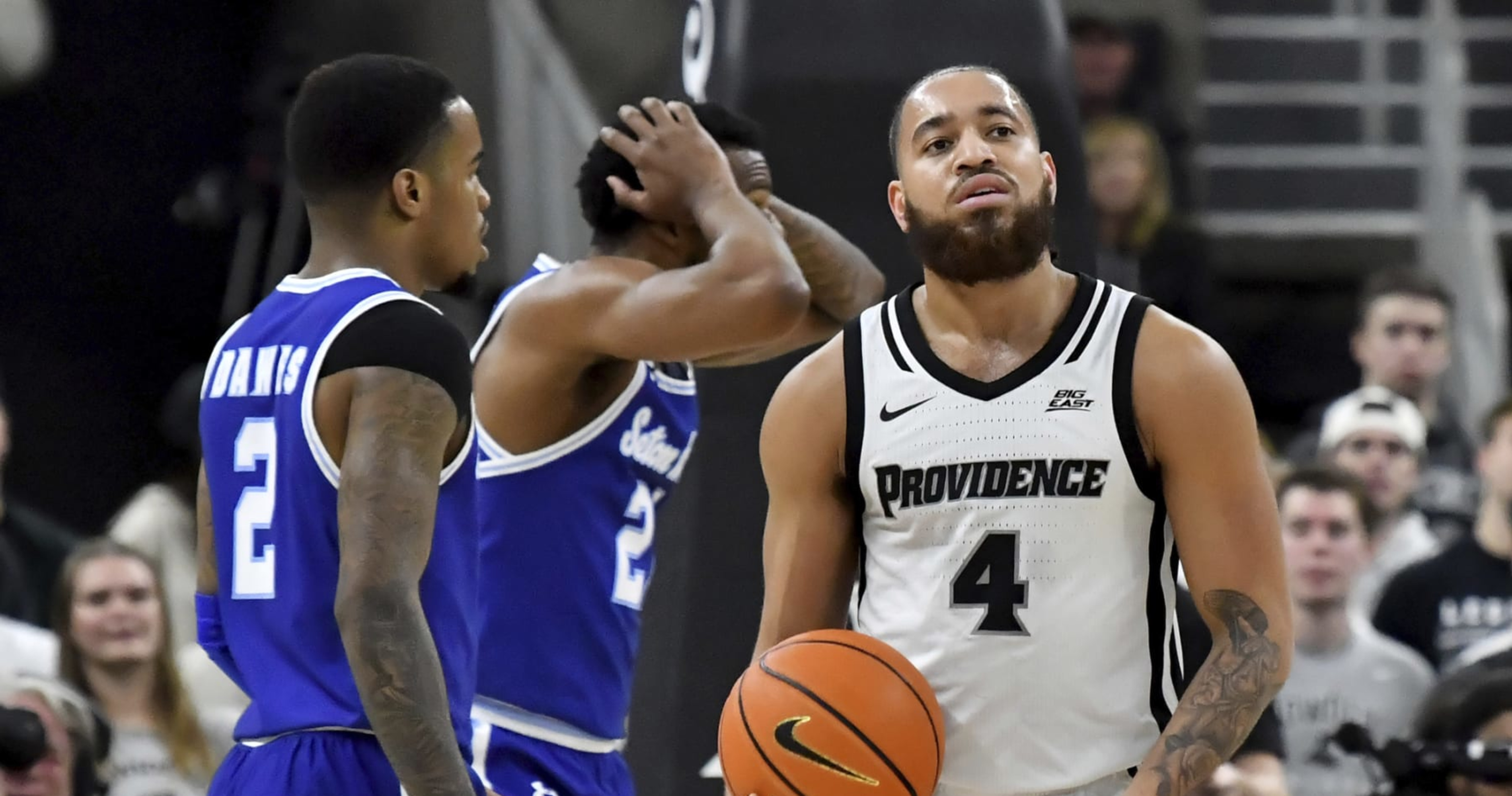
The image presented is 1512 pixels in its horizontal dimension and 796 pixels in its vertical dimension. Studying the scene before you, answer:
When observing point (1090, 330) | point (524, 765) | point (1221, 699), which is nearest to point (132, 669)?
point (524, 765)

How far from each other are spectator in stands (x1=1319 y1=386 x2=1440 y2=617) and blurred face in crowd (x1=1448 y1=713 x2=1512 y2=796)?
2334 millimetres

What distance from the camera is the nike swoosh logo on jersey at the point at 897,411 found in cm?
370

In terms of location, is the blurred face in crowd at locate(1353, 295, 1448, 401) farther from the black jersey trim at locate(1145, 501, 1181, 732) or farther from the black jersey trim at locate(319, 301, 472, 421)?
the black jersey trim at locate(319, 301, 472, 421)

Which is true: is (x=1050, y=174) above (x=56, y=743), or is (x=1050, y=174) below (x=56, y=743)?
above

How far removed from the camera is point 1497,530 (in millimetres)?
7340

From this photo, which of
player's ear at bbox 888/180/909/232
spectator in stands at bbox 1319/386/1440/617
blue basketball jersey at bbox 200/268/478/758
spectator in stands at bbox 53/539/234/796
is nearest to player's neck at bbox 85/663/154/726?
spectator in stands at bbox 53/539/234/796

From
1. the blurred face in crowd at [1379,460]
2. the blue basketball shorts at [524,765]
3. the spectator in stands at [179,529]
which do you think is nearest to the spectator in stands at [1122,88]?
the blurred face in crowd at [1379,460]

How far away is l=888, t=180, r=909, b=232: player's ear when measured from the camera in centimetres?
384

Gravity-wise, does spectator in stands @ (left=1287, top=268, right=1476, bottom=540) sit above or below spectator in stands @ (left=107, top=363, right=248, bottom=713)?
above

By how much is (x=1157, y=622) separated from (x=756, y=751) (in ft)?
2.24

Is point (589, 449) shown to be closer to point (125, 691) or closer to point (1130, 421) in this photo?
point (1130, 421)

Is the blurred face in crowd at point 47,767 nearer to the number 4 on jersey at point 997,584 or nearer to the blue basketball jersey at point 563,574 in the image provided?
the blue basketball jersey at point 563,574

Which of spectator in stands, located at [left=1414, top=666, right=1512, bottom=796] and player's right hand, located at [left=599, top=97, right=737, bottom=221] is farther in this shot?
spectator in stands, located at [left=1414, top=666, right=1512, bottom=796]

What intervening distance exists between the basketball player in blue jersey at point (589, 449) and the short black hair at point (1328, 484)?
9.60ft
